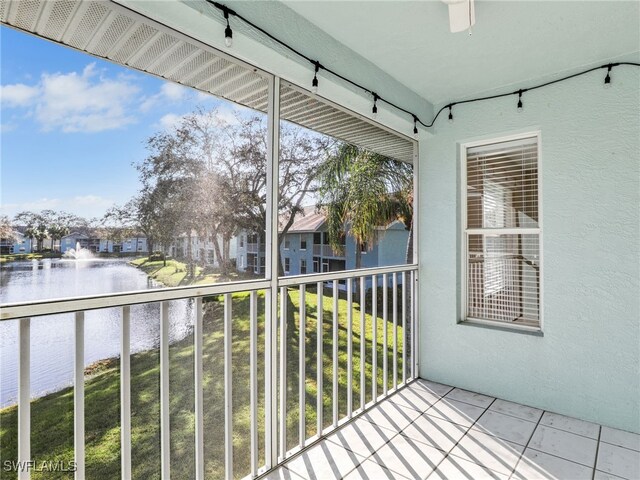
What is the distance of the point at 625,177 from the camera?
2.29 m

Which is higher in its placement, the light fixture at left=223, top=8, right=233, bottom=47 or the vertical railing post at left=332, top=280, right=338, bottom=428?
the light fixture at left=223, top=8, right=233, bottom=47

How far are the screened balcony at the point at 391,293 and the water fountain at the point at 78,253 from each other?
15cm

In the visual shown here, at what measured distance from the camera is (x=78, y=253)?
1.31 meters

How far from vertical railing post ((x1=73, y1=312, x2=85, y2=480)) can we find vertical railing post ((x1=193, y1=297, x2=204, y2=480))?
18.2 inches

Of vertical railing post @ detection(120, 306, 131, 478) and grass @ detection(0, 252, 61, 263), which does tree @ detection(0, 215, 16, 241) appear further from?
vertical railing post @ detection(120, 306, 131, 478)

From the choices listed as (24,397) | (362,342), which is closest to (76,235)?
(24,397)

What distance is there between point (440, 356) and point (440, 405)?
0.49 metres

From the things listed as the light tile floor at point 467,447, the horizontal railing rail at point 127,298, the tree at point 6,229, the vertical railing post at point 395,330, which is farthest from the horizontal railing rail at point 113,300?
the vertical railing post at point 395,330

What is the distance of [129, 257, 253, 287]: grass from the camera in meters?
1.49

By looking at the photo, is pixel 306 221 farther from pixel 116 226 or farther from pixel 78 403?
pixel 78 403

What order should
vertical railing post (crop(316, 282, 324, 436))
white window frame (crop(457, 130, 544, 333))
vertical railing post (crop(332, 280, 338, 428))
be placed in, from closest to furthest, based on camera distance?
vertical railing post (crop(316, 282, 324, 436)) < vertical railing post (crop(332, 280, 338, 428)) < white window frame (crop(457, 130, 544, 333))

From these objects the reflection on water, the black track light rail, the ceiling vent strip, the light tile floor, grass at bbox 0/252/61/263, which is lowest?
the light tile floor

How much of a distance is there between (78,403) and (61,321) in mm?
309

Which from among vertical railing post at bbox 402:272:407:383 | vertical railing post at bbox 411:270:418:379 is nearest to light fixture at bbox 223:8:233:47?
vertical railing post at bbox 402:272:407:383
